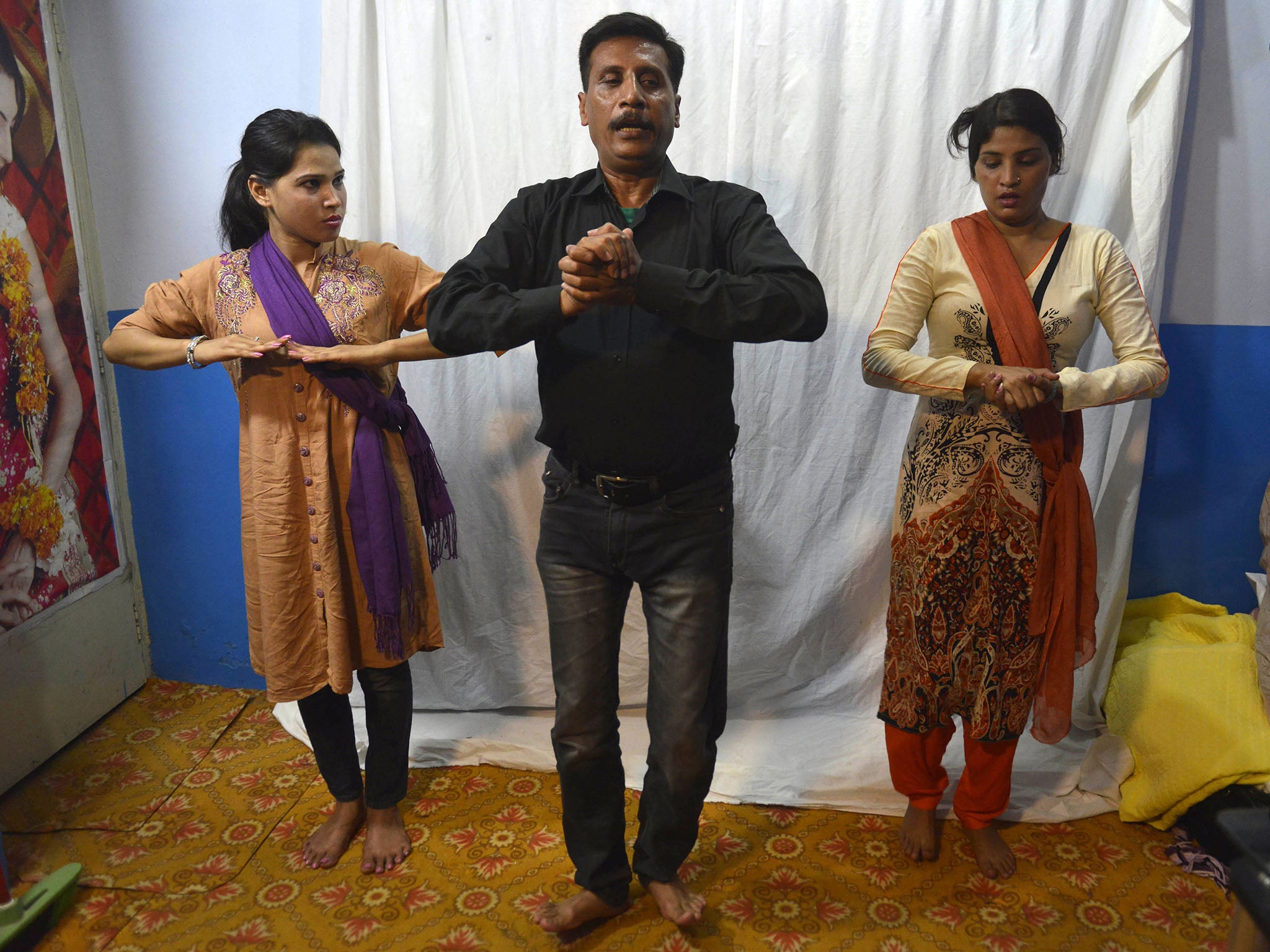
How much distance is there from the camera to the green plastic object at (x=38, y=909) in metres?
1.82

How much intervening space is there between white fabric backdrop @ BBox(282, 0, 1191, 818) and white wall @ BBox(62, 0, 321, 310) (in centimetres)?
23

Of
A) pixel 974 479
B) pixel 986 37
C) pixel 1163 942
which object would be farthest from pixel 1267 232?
pixel 1163 942

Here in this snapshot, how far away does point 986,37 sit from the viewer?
7.20 ft

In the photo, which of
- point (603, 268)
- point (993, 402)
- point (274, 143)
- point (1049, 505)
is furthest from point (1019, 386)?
point (274, 143)

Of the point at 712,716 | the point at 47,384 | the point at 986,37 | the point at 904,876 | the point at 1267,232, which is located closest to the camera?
the point at 712,716

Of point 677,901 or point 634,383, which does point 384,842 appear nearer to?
point 677,901

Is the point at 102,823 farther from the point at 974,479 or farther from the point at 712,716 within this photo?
the point at 974,479

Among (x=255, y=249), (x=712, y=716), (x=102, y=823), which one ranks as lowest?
(x=102, y=823)

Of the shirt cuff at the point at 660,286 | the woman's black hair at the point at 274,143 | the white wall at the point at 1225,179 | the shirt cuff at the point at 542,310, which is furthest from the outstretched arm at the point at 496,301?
the white wall at the point at 1225,179

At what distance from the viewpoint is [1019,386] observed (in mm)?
1691

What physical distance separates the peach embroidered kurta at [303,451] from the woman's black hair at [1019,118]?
1.20m

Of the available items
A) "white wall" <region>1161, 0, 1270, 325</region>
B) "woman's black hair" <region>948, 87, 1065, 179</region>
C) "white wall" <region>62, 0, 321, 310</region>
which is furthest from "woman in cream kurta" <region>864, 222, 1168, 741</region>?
"white wall" <region>62, 0, 321, 310</region>

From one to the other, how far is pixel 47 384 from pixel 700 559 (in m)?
2.03

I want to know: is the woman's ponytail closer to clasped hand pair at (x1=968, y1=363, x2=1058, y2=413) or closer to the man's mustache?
the man's mustache
